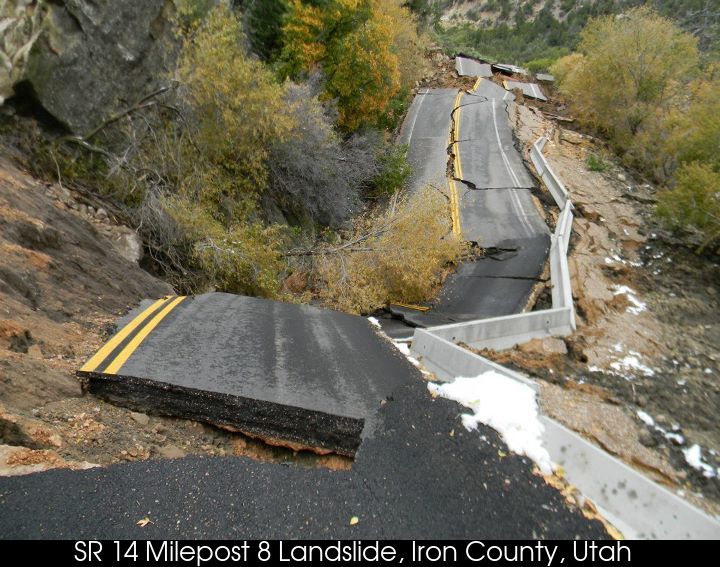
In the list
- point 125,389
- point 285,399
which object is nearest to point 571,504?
point 285,399

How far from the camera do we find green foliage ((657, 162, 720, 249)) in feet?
51.2

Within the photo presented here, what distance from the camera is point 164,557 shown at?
233cm

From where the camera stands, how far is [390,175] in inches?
826

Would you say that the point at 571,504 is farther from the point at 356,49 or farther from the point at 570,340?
the point at 356,49

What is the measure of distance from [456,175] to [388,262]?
35.7 feet

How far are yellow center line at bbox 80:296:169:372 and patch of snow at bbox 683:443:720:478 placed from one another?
778cm

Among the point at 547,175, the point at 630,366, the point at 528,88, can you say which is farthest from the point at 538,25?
the point at 630,366

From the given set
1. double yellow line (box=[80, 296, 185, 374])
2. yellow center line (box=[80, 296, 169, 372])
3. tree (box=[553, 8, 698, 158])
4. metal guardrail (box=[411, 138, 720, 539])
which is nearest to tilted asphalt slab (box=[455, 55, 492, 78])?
tree (box=[553, 8, 698, 158])

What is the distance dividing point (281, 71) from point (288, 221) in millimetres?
6311

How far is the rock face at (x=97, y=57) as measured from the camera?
9.42m

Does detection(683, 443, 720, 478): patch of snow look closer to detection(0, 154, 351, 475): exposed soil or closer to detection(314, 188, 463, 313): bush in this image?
detection(0, 154, 351, 475): exposed soil

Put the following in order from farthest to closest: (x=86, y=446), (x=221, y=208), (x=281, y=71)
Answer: (x=281, y=71)
(x=221, y=208)
(x=86, y=446)
